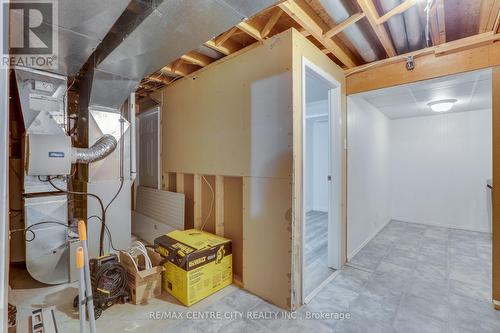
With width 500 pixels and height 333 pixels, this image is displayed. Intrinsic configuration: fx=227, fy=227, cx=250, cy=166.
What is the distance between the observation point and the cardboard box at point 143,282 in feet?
6.51

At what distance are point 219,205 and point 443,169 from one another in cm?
445

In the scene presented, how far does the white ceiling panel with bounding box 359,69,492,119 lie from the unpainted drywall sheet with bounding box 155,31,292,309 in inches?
60.4

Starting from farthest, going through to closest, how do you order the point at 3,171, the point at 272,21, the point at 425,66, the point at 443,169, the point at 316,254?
the point at 443,169 < the point at 316,254 < the point at 425,66 < the point at 272,21 < the point at 3,171

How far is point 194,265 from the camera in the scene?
1989 millimetres

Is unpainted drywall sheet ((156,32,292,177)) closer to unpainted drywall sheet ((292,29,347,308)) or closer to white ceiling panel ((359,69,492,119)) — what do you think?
unpainted drywall sheet ((292,29,347,308))

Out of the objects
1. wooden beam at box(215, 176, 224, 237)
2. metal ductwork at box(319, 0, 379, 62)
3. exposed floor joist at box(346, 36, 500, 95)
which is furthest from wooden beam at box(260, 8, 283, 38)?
wooden beam at box(215, 176, 224, 237)

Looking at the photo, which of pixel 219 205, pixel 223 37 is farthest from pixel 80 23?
pixel 219 205

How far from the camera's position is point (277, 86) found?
6.48ft

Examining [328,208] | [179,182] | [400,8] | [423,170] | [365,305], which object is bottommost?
[365,305]

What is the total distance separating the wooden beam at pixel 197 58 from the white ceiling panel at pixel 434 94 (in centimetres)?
199

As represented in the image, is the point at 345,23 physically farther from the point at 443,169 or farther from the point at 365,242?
the point at 443,169

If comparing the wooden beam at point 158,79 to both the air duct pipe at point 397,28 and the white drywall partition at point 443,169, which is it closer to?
the air duct pipe at point 397,28

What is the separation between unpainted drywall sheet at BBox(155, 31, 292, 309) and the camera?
6.34 ft

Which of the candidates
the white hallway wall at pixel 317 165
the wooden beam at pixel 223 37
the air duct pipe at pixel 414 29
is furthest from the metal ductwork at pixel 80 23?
the white hallway wall at pixel 317 165
